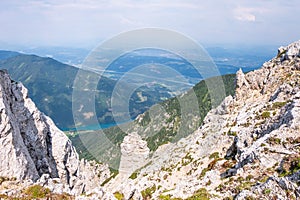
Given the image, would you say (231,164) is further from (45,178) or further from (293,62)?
(293,62)

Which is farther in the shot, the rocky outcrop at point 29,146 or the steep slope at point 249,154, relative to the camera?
the rocky outcrop at point 29,146

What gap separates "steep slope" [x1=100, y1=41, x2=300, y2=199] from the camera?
19.5 m

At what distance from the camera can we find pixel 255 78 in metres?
52.9

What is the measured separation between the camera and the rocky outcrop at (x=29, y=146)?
24.9 m

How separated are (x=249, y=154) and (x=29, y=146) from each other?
25.7m

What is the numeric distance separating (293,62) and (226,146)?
20296mm

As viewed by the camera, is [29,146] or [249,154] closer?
[249,154]

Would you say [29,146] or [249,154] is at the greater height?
[249,154]

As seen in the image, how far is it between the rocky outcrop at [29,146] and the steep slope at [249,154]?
8.71 meters

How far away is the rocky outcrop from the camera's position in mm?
24875

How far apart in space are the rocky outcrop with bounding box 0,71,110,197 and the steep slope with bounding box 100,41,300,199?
28.6 feet

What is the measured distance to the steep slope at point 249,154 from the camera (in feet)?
63.8

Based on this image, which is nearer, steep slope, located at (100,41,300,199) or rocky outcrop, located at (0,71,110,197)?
steep slope, located at (100,41,300,199)

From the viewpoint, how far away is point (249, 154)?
24344 millimetres
